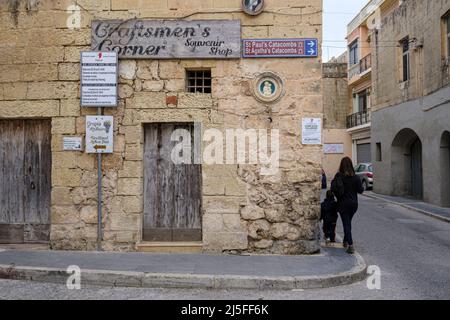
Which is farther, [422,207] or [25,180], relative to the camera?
[422,207]

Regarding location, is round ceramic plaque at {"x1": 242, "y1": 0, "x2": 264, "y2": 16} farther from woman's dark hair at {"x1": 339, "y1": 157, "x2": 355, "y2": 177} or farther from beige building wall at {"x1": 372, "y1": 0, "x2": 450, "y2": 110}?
beige building wall at {"x1": 372, "y1": 0, "x2": 450, "y2": 110}

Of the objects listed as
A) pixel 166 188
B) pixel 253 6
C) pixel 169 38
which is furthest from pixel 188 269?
pixel 253 6

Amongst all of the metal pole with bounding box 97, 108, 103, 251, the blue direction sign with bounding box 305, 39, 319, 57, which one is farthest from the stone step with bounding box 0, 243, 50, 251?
the blue direction sign with bounding box 305, 39, 319, 57

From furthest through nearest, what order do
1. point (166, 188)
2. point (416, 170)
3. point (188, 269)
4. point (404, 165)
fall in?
1. point (404, 165)
2. point (416, 170)
3. point (166, 188)
4. point (188, 269)

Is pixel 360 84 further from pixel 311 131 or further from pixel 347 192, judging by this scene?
pixel 311 131

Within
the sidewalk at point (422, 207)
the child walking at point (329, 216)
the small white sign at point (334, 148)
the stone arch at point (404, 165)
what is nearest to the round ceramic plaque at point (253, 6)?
the child walking at point (329, 216)

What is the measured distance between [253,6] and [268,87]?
1416 mm

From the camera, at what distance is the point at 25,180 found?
816 cm

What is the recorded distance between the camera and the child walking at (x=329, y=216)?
336 inches

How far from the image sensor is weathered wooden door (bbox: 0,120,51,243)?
8133 millimetres

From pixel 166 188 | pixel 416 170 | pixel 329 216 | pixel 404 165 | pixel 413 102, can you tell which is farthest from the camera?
pixel 404 165

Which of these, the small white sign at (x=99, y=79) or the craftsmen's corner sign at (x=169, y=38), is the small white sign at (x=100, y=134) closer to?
the small white sign at (x=99, y=79)
